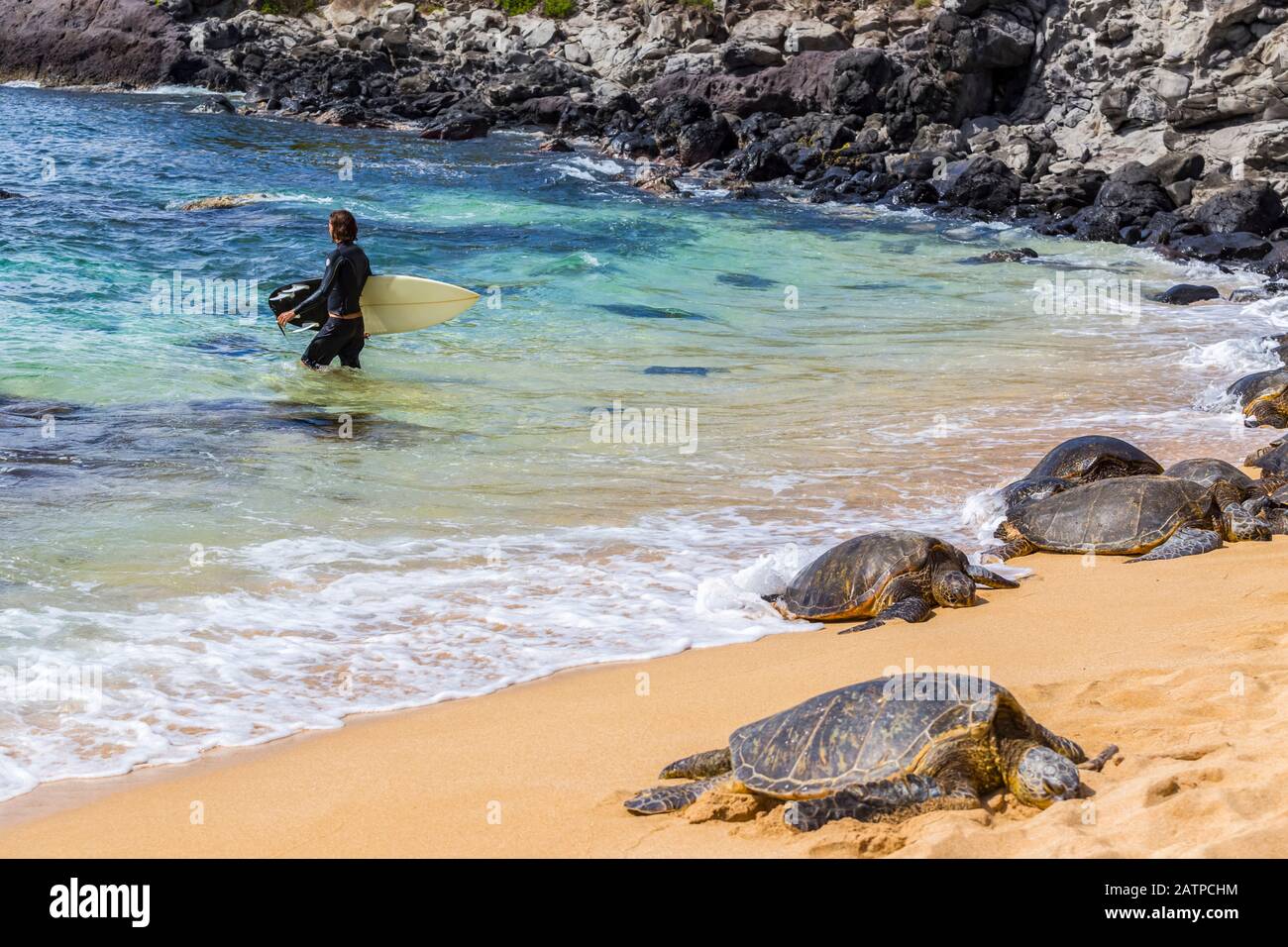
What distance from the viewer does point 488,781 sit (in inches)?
170

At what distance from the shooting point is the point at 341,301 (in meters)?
11.4

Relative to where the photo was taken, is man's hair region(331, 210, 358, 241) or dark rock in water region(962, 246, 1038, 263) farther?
dark rock in water region(962, 246, 1038, 263)

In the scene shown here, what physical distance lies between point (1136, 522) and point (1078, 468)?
1.01m

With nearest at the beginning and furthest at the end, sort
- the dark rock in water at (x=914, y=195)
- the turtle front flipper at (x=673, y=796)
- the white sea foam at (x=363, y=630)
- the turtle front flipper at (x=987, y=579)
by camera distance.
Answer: the turtle front flipper at (x=673, y=796) < the white sea foam at (x=363, y=630) < the turtle front flipper at (x=987, y=579) < the dark rock in water at (x=914, y=195)

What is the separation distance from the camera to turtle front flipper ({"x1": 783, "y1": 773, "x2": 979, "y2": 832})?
11.8ft

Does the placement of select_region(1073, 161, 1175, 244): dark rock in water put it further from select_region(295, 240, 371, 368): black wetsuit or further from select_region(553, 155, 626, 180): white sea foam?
select_region(295, 240, 371, 368): black wetsuit

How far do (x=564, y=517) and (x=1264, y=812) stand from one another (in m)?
5.14

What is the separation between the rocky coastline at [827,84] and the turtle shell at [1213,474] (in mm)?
14054

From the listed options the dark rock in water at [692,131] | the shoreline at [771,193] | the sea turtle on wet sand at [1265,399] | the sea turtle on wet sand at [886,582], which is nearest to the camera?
the sea turtle on wet sand at [886,582]

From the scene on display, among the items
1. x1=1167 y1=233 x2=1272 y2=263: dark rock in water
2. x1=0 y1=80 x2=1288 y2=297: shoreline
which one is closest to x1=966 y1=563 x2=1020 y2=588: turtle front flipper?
x1=0 y1=80 x2=1288 y2=297: shoreline

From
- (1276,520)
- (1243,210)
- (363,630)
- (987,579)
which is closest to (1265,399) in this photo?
(1276,520)

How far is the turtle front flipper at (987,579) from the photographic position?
6410mm

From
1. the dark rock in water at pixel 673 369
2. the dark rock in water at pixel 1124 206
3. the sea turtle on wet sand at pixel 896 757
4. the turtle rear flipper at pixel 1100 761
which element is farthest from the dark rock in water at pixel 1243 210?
the sea turtle on wet sand at pixel 896 757

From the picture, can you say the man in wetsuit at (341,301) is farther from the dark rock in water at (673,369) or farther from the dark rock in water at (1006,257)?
the dark rock in water at (1006,257)
